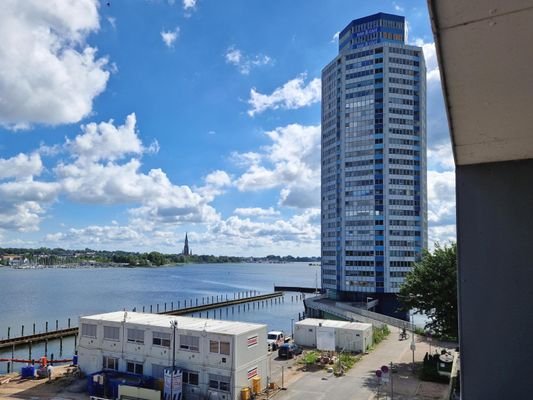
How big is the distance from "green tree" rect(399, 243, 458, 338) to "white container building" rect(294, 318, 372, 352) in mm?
6115

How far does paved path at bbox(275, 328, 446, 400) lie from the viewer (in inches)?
948

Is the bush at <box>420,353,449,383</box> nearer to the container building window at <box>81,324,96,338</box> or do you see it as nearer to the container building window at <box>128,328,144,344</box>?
the container building window at <box>128,328,144,344</box>

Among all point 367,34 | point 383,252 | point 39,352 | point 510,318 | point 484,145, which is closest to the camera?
point 484,145

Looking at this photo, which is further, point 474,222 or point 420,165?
point 420,165

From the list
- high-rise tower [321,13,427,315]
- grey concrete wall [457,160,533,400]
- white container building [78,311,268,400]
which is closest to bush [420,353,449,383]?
white container building [78,311,268,400]

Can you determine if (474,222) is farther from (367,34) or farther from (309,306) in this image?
(367,34)

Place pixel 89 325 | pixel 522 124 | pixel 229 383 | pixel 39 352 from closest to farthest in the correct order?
1. pixel 522 124
2. pixel 229 383
3. pixel 89 325
4. pixel 39 352

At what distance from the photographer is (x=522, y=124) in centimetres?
423

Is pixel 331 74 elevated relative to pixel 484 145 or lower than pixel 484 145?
elevated

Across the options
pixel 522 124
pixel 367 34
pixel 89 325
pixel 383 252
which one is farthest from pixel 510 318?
pixel 367 34

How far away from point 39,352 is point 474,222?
5294 cm

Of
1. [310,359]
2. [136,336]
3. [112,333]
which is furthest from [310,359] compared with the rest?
[112,333]

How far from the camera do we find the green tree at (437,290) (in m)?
27.2

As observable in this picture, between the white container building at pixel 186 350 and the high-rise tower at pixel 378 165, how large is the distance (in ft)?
202
